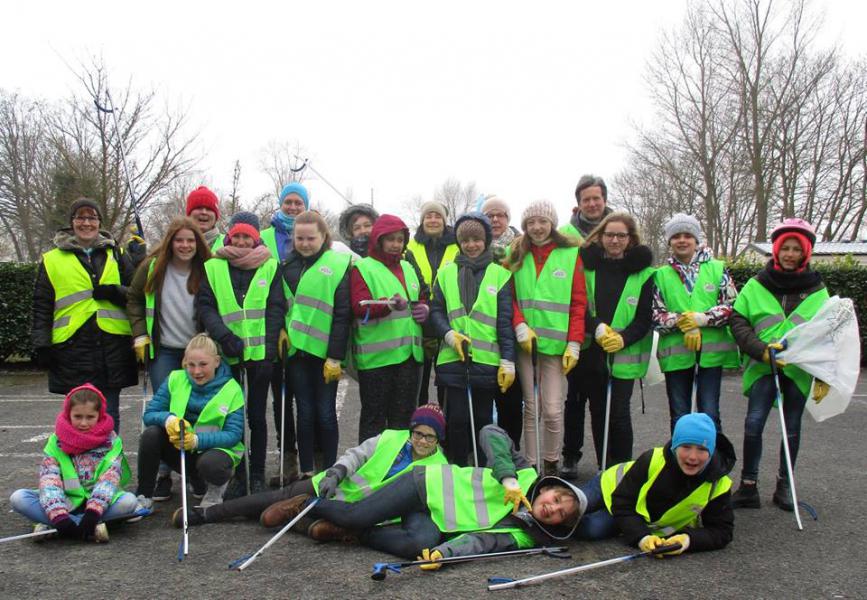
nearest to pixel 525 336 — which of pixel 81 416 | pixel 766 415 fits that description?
pixel 766 415

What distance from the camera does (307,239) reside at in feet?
16.6

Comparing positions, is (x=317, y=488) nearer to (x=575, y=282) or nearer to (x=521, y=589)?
(x=521, y=589)

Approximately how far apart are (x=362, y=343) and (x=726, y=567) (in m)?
2.71

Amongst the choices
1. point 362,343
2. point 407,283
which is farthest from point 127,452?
point 407,283

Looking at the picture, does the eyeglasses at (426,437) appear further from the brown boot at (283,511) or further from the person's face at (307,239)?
the person's face at (307,239)

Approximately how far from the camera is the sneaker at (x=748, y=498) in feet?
15.7

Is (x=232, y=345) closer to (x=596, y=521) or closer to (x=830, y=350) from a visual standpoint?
(x=596, y=521)

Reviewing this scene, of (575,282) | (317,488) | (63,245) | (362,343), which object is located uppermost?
(63,245)

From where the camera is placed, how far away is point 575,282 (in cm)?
514

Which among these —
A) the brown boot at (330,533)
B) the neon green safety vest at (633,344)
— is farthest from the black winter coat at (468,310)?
the brown boot at (330,533)

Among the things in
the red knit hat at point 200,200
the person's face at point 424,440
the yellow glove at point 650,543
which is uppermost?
the red knit hat at point 200,200

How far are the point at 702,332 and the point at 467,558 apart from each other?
252 centimetres

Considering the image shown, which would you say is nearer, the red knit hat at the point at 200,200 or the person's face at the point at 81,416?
the person's face at the point at 81,416

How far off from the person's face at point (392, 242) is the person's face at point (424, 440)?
1350 mm
